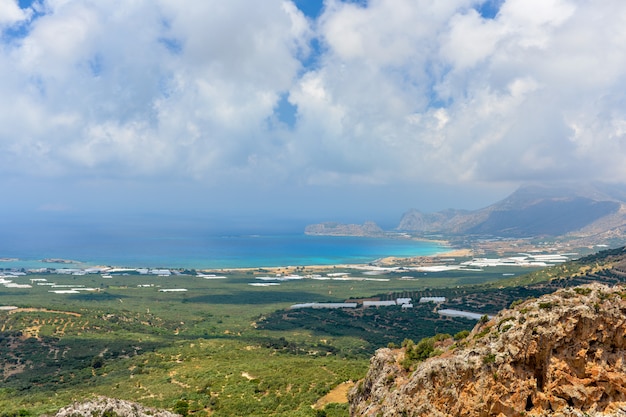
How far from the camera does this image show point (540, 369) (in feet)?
43.1

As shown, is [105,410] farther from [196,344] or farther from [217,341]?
[217,341]

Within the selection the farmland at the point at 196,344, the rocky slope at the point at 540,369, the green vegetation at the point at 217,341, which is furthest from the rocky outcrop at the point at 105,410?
the rocky slope at the point at 540,369

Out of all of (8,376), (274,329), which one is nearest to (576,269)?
(274,329)

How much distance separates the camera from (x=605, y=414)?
12156 mm

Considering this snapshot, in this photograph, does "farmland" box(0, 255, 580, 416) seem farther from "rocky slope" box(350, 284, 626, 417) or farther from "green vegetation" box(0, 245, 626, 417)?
"rocky slope" box(350, 284, 626, 417)

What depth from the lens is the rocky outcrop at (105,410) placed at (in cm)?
2005

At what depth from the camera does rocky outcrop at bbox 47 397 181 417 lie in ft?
65.8

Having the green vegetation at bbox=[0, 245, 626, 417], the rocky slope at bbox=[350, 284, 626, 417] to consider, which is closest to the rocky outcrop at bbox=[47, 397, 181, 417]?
the green vegetation at bbox=[0, 245, 626, 417]

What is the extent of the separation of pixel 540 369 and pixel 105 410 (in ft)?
60.7

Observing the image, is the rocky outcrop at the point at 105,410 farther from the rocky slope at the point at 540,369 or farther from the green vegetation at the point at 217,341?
the rocky slope at the point at 540,369

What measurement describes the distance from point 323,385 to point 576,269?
81.5 metres

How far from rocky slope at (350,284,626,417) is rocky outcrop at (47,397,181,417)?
528 inches

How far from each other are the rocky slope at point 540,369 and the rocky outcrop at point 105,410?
44.0ft

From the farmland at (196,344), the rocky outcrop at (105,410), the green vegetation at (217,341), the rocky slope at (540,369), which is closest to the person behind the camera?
the rocky slope at (540,369)
